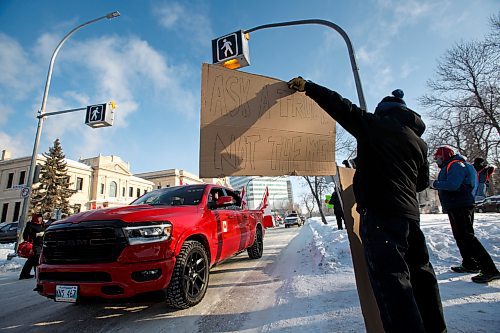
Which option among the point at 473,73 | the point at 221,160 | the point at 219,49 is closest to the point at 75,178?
the point at 219,49

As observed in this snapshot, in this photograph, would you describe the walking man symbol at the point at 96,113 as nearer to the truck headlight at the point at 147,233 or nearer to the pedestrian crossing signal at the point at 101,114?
the pedestrian crossing signal at the point at 101,114

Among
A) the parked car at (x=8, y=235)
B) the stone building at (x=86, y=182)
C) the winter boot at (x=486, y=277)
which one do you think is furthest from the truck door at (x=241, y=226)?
the stone building at (x=86, y=182)

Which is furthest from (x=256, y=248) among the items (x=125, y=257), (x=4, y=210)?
(x=4, y=210)

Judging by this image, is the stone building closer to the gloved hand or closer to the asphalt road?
the asphalt road

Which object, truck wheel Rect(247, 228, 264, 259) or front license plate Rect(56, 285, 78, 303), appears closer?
front license plate Rect(56, 285, 78, 303)

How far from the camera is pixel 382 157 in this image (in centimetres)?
177

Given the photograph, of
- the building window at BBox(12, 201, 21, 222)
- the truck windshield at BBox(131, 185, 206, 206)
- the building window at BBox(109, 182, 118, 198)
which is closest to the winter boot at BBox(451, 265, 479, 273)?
the truck windshield at BBox(131, 185, 206, 206)

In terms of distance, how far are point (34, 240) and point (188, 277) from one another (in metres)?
5.78

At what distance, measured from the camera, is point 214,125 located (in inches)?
103

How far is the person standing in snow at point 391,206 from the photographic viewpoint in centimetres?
158

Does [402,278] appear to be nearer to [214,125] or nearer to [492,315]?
[492,315]

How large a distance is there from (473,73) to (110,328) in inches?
1103

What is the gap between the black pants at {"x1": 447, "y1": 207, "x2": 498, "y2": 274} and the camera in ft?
10.4

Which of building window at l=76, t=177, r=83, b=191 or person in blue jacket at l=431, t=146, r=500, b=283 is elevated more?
building window at l=76, t=177, r=83, b=191
